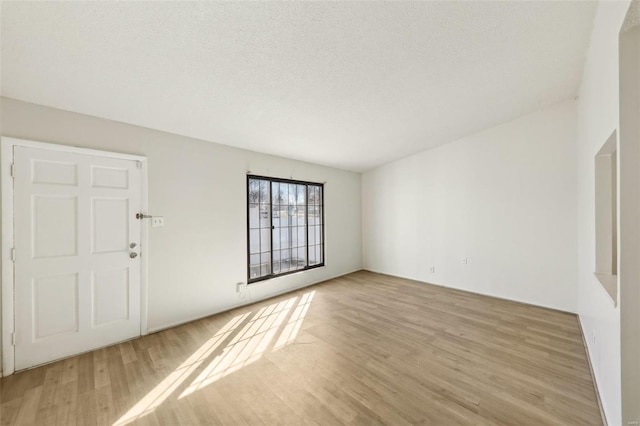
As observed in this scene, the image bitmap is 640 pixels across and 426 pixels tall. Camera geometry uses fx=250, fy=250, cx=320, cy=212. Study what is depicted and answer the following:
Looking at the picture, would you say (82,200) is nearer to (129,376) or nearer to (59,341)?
(59,341)

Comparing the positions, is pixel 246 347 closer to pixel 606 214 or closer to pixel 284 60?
pixel 284 60

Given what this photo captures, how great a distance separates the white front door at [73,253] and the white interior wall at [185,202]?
0.64 ft

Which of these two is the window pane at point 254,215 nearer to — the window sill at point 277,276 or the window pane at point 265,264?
the window pane at point 265,264

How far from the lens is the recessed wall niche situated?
222 cm

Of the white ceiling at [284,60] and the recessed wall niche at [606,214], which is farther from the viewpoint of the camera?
the recessed wall niche at [606,214]

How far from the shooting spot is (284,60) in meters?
2.15

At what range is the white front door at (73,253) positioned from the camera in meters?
2.33

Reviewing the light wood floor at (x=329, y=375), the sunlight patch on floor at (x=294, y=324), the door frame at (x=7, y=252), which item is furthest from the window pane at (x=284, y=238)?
the door frame at (x=7, y=252)

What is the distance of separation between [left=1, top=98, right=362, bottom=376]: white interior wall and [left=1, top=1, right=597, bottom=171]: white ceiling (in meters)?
0.18

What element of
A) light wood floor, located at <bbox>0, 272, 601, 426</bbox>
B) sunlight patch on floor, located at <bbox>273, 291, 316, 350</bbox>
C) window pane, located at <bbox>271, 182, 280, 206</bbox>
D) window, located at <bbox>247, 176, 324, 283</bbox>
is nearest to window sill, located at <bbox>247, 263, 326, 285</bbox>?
window, located at <bbox>247, 176, 324, 283</bbox>

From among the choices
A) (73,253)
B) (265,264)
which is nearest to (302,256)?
(265,264)

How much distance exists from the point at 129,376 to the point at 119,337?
0.80m

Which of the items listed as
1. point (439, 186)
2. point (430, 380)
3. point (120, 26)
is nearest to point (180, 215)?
point (120, 26)

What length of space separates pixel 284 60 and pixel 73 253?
284 centimetres
